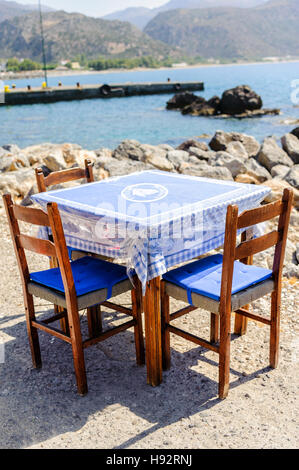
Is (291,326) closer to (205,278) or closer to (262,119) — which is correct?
(205,278)

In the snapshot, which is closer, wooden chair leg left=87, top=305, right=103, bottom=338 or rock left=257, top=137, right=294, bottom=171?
wooden chair leg left=87, top=305, right=103, bottom=338

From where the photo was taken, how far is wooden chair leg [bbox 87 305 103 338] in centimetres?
314

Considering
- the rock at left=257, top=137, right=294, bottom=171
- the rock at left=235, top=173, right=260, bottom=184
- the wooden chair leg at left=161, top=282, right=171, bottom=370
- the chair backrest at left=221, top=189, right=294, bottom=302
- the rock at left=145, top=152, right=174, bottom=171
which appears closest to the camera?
the chair backrest at left=221, top=189, right=294, bottom=302

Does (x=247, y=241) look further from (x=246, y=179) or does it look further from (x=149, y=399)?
(x=246, y=179)

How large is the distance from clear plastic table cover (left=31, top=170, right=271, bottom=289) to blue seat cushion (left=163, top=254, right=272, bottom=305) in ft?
0.31

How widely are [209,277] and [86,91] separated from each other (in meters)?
38.7

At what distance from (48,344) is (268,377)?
4.49 feet

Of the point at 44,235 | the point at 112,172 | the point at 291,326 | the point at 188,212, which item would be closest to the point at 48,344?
the point at 44,235

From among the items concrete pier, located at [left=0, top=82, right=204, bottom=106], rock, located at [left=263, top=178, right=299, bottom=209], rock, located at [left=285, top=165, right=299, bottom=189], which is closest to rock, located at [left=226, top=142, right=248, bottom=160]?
rock, located at [left=285, top=165, right=299, bottom=189]

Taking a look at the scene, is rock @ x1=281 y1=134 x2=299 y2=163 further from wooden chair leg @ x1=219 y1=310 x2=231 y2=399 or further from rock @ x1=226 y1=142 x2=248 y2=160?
wooden chair leg @ x1=219 y1=310 x2=231 y2=399

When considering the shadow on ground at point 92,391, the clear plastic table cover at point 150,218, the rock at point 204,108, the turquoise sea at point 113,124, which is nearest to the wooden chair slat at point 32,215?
the clear plastic table cover at point 150,218

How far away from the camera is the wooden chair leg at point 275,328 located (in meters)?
2.69

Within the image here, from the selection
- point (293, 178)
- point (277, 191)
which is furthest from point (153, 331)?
point (293, 178)

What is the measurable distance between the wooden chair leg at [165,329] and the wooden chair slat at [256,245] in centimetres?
47
